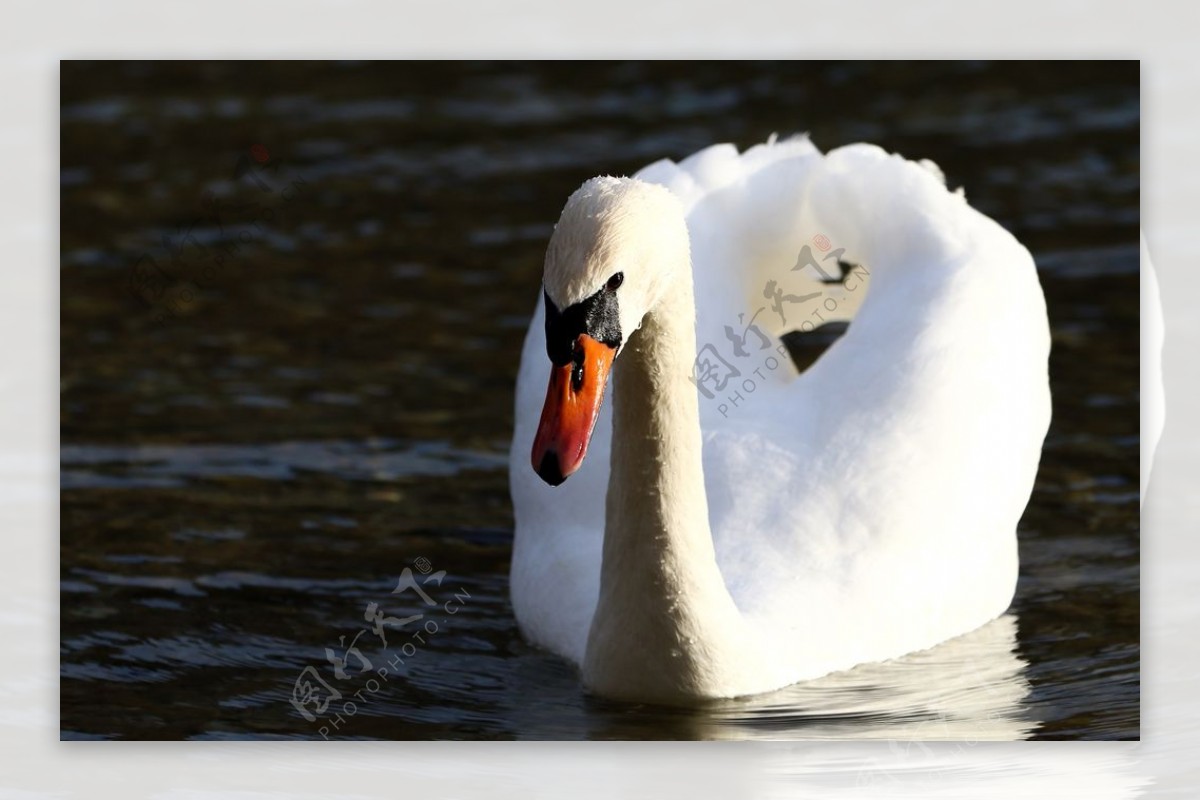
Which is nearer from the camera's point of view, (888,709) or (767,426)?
(888,709)

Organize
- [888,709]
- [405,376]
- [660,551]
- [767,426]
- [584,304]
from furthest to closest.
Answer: [405,376] < [767,426] < [888,709] < [660,551] < [584,304]

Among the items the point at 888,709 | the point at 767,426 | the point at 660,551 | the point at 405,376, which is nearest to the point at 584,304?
the point at 660,551

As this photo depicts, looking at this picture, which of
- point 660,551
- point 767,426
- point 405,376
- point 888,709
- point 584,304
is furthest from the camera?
point 405,376

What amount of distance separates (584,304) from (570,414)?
Answer: 22 centimetres

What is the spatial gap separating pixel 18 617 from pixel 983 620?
2448 millimetres

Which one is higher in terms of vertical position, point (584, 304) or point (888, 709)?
point (584, 304)

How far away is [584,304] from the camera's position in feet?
18.3

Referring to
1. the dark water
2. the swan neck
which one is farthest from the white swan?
the dark water

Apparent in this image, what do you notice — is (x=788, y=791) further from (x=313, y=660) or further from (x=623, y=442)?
(x=313, y=660)

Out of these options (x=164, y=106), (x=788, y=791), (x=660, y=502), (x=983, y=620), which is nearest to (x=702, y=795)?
(x=788, y=791)

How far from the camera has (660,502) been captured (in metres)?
6.21

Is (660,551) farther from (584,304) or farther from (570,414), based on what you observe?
(584,304)

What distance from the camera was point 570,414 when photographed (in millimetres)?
5586

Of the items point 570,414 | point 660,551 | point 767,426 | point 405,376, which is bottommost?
point 660,551
